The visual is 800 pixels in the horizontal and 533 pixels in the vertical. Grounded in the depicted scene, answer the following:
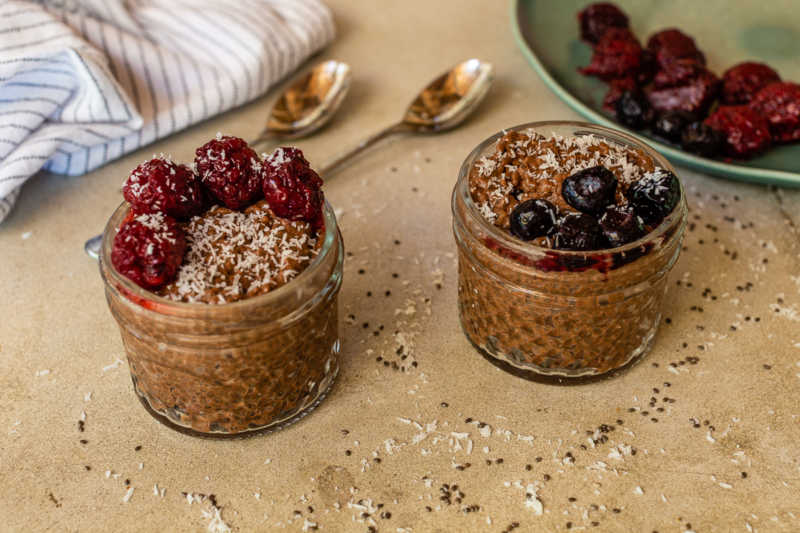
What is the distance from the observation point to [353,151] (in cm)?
256

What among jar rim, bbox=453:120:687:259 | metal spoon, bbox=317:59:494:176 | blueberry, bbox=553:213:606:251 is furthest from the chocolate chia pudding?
metal spoon, bbox=317:59:494:176

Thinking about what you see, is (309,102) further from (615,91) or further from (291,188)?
(291,188)

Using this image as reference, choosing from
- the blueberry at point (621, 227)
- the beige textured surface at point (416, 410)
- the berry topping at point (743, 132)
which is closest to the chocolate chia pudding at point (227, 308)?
the beige textured surface at point (416, 410)

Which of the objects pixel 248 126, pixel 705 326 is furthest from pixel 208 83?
pixel 705 326

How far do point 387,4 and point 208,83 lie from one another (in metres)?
1.16

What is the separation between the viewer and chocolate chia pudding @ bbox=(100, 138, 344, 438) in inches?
59.1

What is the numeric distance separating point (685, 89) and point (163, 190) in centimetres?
184

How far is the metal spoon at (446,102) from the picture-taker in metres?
2.67

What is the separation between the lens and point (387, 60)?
123 inches

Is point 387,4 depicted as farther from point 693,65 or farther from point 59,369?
point 59,369

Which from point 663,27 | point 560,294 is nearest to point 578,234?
point 560,294

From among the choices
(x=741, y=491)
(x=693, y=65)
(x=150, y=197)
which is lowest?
(x=741, y=491)

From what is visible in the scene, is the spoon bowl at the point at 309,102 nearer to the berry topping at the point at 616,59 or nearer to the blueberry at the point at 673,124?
the berry topping at the point at 616,59

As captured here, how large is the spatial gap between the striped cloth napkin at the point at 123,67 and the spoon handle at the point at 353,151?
50cm
